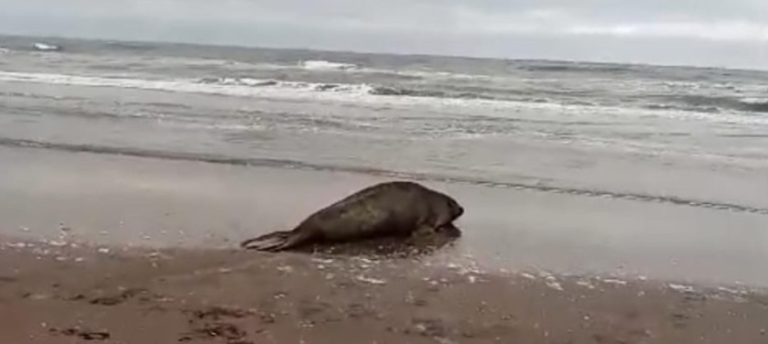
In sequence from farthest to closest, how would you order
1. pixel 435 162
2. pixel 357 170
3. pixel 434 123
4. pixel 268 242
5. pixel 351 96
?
pixel 351 96 → pixel 434 123 → pixel 435 162 → pixel 357 170 → pixel 268 242

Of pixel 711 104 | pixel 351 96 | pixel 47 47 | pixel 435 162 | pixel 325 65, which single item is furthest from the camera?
pixel 47 47

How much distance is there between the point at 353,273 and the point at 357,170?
4.21 meters

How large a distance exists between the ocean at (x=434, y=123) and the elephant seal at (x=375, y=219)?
2.07 m

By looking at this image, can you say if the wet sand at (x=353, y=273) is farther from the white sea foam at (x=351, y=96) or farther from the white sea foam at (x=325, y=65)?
the white sea foam at (x=325, y=65)

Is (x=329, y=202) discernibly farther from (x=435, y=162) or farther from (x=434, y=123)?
(x=434, y=123)

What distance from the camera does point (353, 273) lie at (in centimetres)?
595

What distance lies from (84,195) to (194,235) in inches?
72.3

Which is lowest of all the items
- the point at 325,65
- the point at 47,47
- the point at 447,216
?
the point at 47,47

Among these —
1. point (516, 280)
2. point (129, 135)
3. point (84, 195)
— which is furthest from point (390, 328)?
point (129, 135)

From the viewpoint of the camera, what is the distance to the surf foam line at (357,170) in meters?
8.70

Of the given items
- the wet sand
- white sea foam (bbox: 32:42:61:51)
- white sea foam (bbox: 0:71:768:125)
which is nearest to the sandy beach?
the wet sand

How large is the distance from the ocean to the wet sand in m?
1.43

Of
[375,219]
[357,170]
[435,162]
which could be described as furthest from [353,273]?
[435,162]

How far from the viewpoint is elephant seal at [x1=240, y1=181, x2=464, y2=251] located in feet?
22.1
